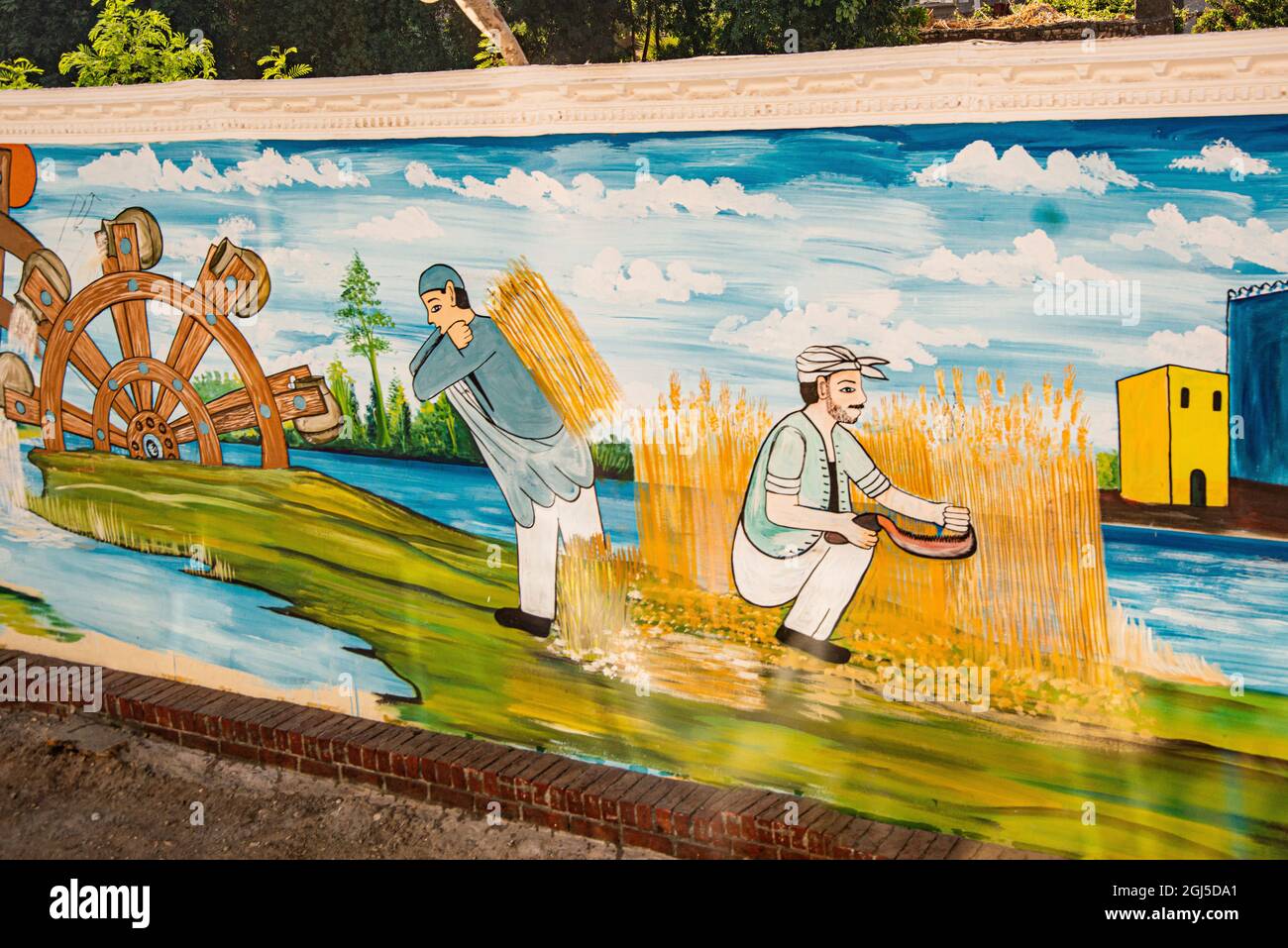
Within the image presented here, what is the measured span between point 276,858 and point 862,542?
10.5 feet

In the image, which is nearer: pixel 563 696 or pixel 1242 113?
pixel 1242 113

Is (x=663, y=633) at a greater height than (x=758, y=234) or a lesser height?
lesser

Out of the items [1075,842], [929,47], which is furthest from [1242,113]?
[1075,842]

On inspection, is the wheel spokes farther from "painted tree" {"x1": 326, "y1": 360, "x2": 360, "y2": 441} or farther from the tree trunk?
the tree trunk

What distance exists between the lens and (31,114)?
23.5ft

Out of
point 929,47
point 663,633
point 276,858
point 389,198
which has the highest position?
point 929,47

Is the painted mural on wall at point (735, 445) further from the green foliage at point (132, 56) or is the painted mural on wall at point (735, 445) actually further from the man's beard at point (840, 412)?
the green foliage at point (132, 56)

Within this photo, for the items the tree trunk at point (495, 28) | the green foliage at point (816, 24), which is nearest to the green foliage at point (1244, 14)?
the green foliage at point (816, 24)

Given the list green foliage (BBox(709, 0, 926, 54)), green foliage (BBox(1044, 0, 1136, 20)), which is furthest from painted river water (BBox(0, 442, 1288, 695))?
green foliage (BBox(1044, 0, 1136, 20))

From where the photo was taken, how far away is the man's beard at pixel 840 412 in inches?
203

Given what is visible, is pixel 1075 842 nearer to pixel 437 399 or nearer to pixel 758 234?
pixel 758 234

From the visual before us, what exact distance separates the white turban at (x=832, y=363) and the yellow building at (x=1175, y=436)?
3.15ft

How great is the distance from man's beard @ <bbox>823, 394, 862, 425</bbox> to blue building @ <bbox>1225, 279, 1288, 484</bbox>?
1424mm

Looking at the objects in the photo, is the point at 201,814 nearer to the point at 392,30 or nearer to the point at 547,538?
the point at 547,538
